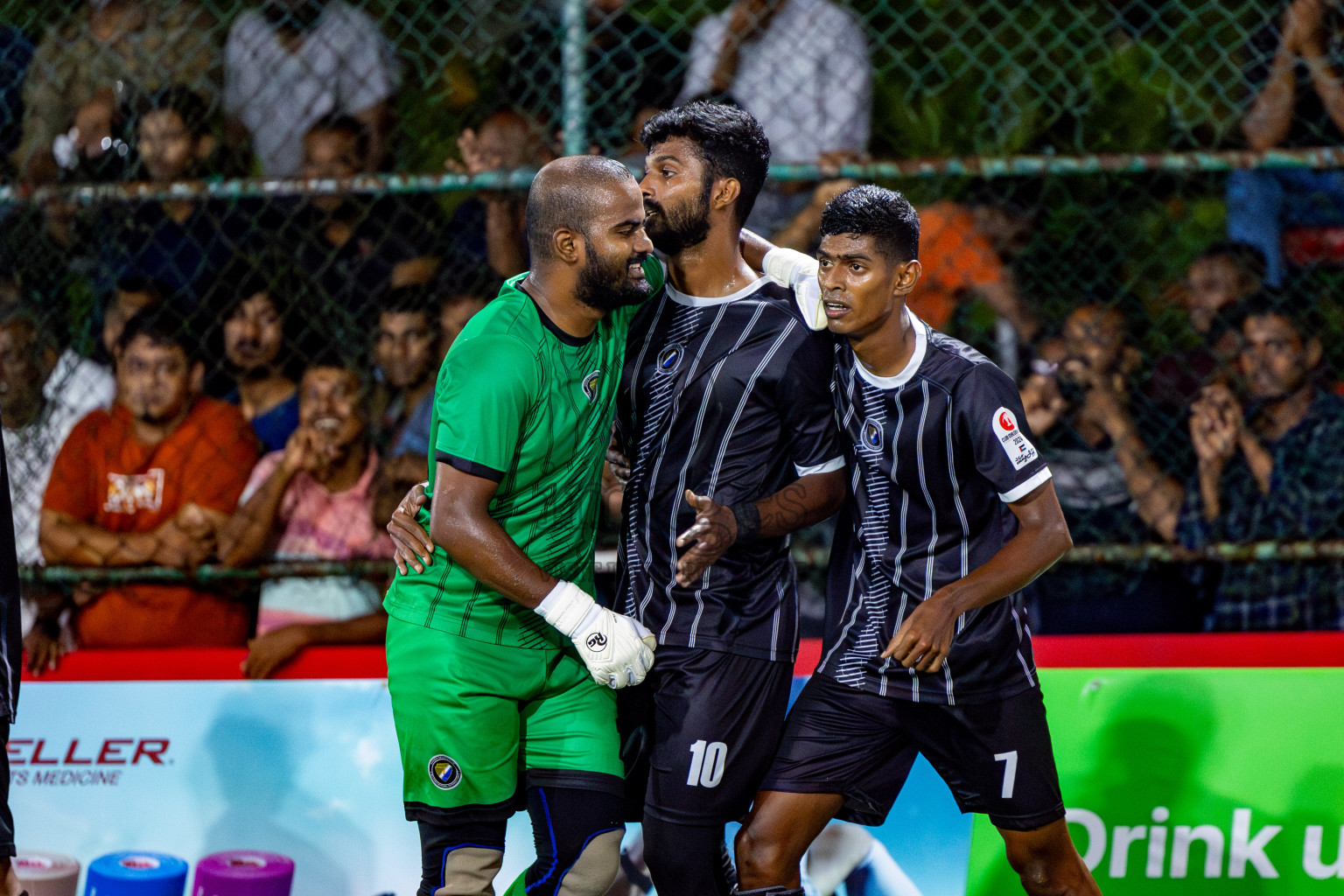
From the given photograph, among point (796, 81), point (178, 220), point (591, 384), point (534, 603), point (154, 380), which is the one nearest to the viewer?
point (534, 603)

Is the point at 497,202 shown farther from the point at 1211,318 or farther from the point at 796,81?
the point at 1211,318

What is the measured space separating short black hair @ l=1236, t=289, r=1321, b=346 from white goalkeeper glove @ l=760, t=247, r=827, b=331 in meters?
1.81

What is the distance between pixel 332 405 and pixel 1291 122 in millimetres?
3106

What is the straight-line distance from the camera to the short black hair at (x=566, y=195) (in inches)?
104

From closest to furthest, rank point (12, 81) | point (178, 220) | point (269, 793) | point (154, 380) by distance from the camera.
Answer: point (269, 793) → point (154, 380) → point (178, 220) → point (12, 81)

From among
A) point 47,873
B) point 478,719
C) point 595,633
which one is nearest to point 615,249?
point 595,633

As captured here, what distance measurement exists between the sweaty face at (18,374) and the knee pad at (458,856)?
2359 mm

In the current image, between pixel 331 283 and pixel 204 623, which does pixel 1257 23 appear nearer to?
pixel 331 283

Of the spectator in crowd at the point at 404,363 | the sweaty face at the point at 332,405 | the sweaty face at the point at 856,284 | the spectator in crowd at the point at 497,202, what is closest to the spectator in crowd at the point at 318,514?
the sweaty face at the point at 332,405

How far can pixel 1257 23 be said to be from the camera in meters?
4.39

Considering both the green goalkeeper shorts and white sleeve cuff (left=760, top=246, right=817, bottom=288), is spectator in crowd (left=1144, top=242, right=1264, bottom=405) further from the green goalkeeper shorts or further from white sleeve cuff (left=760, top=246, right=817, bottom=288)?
the green goalkeeper shorts

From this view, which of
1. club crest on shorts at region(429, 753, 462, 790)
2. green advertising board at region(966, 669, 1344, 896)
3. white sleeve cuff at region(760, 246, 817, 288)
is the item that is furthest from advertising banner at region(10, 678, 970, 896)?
white sleeve cuff at region(760, 246, 817, 288)

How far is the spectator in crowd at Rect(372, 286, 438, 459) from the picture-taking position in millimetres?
4148

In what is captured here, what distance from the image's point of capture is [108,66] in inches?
177
